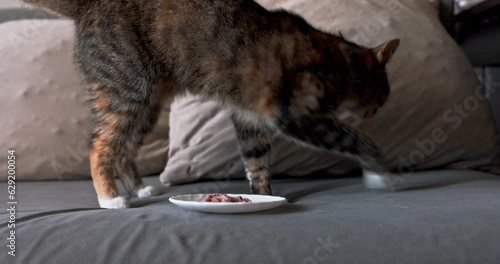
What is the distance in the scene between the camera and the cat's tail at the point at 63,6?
53.7 inches

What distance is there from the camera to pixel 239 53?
1.34 m

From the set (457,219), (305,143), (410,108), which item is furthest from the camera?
(410,108)

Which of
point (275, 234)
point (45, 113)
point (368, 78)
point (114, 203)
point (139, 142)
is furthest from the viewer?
point (45, 113)

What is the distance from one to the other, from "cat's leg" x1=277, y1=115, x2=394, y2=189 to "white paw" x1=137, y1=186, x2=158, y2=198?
343mm

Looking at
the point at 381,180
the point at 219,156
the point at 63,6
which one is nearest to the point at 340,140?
the point at 381,180

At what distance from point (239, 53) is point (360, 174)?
1.61 feet

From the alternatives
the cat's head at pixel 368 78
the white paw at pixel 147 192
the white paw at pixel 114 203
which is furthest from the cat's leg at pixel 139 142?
the cat's head at pixel 368 78

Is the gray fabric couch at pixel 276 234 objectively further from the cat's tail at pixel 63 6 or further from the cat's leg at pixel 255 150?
the cat's tail at pixel 63 6

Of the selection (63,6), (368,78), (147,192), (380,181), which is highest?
(63,6)

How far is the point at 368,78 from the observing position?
1.38m

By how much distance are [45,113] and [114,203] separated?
19.6 inches

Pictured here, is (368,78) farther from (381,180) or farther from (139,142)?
(139,142)

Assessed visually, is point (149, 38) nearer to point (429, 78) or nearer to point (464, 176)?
point (429, 78)

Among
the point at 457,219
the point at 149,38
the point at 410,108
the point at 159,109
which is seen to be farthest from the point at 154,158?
the point at 457,219
